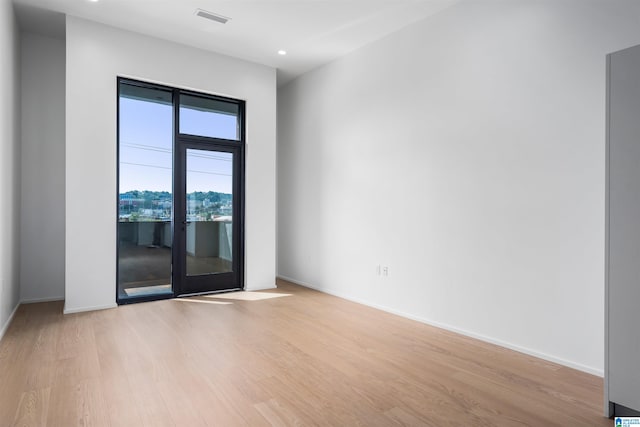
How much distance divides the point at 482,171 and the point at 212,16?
3198 millimetres

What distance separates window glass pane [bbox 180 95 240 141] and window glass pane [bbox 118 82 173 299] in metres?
0.20

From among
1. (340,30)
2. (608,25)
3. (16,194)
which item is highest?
(340,30)

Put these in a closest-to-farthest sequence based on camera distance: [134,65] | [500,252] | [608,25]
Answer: [608,25], [500,252], [134,65]

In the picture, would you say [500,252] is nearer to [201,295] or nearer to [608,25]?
[608,25]

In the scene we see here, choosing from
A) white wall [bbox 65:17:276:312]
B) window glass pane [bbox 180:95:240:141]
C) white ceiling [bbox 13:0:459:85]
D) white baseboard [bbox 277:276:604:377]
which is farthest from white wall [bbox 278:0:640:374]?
white wall [bbox 65:17:276:312]

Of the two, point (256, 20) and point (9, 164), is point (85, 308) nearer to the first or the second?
point (9, 164)

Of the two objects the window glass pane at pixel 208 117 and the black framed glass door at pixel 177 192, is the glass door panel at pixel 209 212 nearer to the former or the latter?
the black framed glass door at pixel 177 192

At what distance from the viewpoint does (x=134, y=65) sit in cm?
459

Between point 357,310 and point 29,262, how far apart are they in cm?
399

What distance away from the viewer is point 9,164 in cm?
381

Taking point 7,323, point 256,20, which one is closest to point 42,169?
point 7,323

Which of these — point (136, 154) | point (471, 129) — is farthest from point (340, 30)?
point (136, 154)

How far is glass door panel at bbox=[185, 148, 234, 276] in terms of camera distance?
5121mm

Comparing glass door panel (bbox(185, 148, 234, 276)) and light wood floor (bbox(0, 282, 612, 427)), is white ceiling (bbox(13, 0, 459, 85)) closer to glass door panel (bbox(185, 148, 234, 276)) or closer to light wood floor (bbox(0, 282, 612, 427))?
glass door panel (bbox(185, 148, 234, 276))
